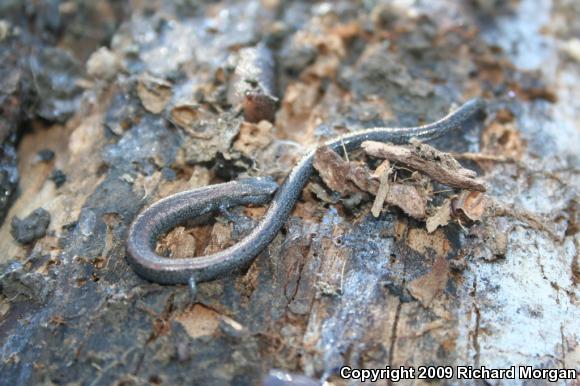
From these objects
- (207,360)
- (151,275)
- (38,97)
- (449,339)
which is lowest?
(449,339)

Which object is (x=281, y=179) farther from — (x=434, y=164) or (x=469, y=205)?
(x=469, y=205)

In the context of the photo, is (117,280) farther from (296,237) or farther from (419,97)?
(419,97)

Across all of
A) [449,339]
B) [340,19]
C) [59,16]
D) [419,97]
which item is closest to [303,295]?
[449,339]

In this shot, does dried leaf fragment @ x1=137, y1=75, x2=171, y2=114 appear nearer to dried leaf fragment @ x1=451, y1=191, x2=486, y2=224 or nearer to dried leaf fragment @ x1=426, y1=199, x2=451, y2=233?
dried leaf fragment @ x1=426, y1=199, x2=451, y2=233

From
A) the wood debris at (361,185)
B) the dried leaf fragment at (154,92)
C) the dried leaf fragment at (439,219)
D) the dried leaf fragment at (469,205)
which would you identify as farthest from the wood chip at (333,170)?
the dried leaf fragment at (154,92)

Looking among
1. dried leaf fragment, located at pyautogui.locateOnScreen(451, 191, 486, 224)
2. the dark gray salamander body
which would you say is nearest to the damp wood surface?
dried leaf fragment, located at pyautogui.locateOnScreen(451, 191, 486, 224)

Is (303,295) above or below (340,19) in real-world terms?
below
